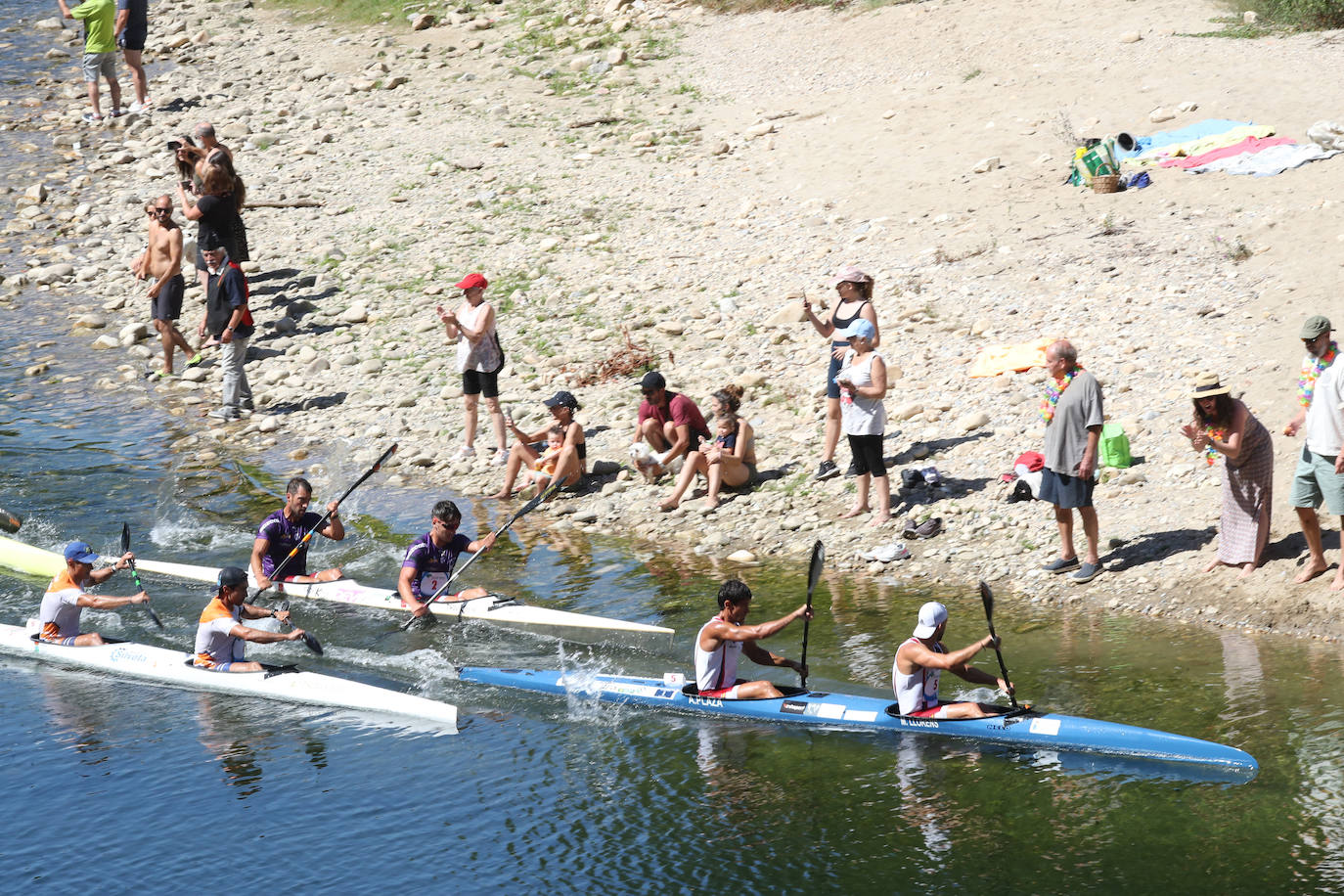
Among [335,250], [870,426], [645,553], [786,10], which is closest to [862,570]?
[870,426]

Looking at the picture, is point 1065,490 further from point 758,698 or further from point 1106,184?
point 1106,184

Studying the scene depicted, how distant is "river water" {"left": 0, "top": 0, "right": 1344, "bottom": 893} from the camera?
8.19 meters

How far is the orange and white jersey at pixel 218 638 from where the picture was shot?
37.3ft

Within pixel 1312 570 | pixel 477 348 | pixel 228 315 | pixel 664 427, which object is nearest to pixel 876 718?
pixel 1312 570

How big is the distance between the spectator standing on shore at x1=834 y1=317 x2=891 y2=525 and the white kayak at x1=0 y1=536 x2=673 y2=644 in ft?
8.02

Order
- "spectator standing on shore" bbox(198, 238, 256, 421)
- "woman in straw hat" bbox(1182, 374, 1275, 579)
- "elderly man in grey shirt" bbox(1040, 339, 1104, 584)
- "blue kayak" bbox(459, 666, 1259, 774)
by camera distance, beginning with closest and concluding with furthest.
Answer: "blue kayak" bbox(459, 666, 1259, 774) → "woman in straw hat" bbox(1182, 374, 1275, 579) → "elderly man in grey shirt" bbox(1040, 339, 1104, 584) → "spectator standing on shore" bbox(198, 238, 256, 421)

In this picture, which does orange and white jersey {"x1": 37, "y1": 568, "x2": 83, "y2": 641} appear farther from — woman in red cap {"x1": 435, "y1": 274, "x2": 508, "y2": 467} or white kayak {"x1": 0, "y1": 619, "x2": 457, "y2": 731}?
woman in red cap {"x1": 435, "y1": 274, "x2": 508, "y2": 467}

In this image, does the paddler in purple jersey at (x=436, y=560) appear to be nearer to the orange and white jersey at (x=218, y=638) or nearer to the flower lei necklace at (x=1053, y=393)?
the orange and white jersey at (x=218, y=638)

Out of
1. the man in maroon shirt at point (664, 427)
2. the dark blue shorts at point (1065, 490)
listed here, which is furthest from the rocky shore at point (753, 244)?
the dark blue shorts at point (1065, 490)

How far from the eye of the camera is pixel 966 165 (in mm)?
18531

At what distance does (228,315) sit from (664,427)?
6048mm

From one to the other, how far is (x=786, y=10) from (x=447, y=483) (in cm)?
1336

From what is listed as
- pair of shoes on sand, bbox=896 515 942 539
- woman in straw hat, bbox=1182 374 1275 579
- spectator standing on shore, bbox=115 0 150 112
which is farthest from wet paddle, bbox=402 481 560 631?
spectator standing on shore, bbox=115 0 150 112

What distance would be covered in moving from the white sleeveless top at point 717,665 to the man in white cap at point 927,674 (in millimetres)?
1264
